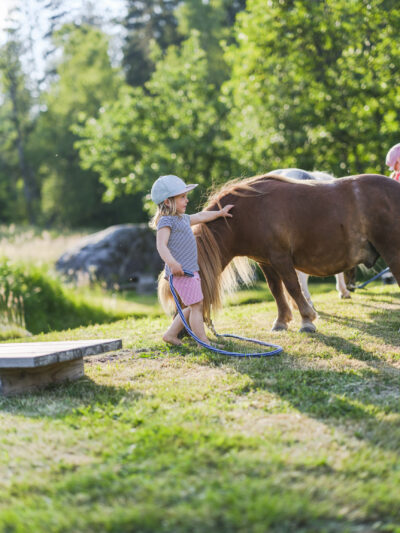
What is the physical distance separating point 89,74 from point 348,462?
36477 mm


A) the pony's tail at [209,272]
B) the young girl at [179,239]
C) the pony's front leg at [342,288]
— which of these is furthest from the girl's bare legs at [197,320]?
the pony's front leg at [342,288]

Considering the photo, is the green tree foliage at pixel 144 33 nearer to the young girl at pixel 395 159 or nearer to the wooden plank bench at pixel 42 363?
the young girl at pixel 395 159

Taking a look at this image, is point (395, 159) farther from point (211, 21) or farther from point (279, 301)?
point (211, 21)

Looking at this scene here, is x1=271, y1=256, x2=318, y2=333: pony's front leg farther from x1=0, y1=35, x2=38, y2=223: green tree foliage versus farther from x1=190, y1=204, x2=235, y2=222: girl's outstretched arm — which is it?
x1=0, y1=35, x2=38, y2=223: green tree foliage

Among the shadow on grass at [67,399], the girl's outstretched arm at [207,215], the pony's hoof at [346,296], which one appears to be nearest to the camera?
the shadow on grass at [67,399]

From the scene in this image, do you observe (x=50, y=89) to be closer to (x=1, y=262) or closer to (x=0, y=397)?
(x=1, y=262)

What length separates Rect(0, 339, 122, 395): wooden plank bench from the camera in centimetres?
429

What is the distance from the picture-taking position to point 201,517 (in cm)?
238

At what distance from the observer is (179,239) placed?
5.52 m

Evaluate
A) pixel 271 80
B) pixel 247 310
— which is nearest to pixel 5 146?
pixel 271 80

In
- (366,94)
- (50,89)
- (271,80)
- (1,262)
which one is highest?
(50,89)

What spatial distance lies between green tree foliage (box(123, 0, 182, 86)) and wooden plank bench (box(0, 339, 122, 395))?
31607 mm

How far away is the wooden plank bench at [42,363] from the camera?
4289 mm

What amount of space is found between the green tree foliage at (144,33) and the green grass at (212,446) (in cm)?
3173
